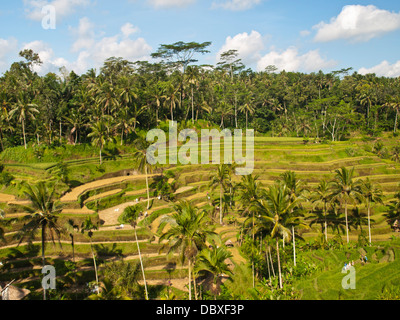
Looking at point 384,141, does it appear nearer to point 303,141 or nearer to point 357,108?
point 357,108

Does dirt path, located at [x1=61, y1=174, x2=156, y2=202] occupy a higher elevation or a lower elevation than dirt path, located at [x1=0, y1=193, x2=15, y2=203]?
higher

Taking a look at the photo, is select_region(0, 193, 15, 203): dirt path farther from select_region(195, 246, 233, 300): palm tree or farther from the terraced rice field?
select_region(195, 246, 233, 300): palm tree

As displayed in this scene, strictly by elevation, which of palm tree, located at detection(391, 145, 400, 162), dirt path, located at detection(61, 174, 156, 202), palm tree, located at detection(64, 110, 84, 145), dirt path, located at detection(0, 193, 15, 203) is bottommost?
dirt path, located at detection(0, 193, 15, 203)

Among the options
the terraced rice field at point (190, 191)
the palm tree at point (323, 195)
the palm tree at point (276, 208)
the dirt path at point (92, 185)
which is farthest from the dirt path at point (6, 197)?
the palm tree at point (323, 195)

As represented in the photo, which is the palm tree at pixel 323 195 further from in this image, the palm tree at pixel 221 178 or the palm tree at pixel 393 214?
Result: the palm tree at pixel 221 178

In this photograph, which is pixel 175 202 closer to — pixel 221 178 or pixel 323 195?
pixel 221 178

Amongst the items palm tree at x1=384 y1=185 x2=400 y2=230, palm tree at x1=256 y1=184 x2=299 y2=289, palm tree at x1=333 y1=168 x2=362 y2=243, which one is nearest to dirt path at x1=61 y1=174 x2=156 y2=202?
palm tree at x1=256 y1=184 x2=299 y2=289

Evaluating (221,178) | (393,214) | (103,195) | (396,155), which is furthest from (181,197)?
(396,155)
